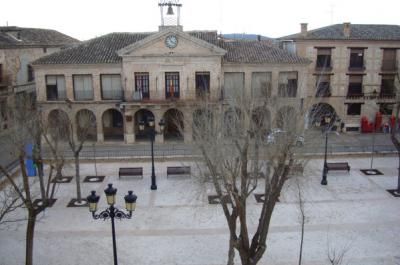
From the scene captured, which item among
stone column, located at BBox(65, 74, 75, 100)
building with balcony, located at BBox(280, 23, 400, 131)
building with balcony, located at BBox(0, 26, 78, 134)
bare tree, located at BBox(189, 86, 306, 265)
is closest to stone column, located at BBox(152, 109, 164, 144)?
stone column, located at BBox(65, 74, 75, 100)

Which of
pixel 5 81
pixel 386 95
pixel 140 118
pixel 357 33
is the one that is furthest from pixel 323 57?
pixel 5 81

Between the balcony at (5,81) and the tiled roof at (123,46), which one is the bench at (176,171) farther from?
the balcony at (5,81)

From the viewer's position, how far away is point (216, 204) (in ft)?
58.6

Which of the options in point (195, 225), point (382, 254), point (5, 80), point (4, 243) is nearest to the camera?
point (382, 254)

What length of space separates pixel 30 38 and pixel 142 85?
15.0 m

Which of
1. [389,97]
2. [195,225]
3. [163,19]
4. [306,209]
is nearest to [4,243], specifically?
[195,225]

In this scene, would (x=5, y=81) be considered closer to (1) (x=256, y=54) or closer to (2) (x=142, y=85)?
(2) (x=142, y=85)

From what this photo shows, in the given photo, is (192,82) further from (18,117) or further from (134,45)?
(18,117)

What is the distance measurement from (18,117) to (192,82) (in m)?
12.5

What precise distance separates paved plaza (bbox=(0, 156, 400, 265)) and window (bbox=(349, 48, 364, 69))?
13.3 meters

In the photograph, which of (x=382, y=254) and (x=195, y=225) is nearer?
(x=382, y=254)

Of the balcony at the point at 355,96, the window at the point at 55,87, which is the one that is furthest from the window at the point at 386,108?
the window at the point at 55,87

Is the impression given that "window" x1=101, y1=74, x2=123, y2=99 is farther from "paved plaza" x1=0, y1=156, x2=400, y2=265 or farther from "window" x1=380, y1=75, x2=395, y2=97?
"window" x1=380, y1=75, x2=395, y2=97

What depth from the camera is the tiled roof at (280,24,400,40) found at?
30.9 metres
